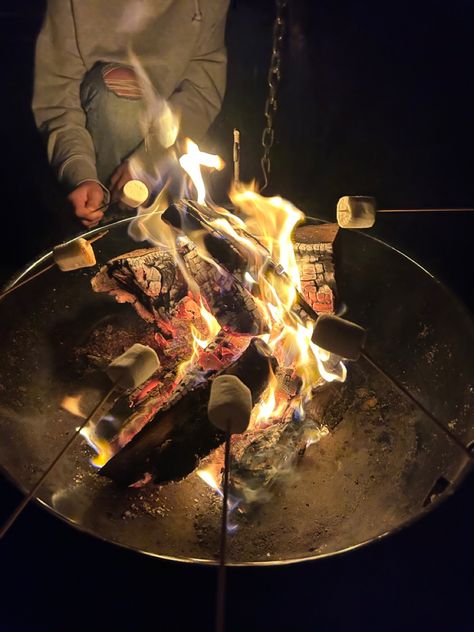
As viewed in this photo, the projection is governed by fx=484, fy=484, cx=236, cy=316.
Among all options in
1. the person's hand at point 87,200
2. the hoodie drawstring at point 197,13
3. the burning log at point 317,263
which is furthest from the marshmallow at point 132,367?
the hoodie drawstring at point 197,13

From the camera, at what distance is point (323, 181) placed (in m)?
3.58

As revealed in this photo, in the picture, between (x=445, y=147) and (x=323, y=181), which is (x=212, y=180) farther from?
(x=445, y=147)

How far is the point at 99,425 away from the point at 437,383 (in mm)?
1319

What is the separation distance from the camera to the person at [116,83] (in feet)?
9.95

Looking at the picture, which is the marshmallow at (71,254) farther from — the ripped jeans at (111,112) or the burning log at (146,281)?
the ripped jeans at (111,112)

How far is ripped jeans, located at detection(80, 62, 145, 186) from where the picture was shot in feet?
10.5

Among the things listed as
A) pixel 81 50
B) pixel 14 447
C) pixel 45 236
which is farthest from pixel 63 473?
pixel 81 50

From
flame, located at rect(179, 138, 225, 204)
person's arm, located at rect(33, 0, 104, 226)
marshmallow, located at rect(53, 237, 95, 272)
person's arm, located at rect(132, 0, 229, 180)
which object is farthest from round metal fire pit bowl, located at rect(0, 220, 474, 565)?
person's arm, located at rect(132, 0, 229, 180)

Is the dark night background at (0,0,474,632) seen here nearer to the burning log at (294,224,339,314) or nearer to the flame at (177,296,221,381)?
the flame at (177,296,221,381)

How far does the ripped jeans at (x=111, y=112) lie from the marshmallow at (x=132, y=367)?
219 centimetres

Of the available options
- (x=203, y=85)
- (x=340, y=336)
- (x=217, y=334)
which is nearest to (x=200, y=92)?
(x=203, y=85)

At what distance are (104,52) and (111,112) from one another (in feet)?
1.20

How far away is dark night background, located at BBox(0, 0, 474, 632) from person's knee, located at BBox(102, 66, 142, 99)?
717 mm

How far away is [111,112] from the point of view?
3.29m
